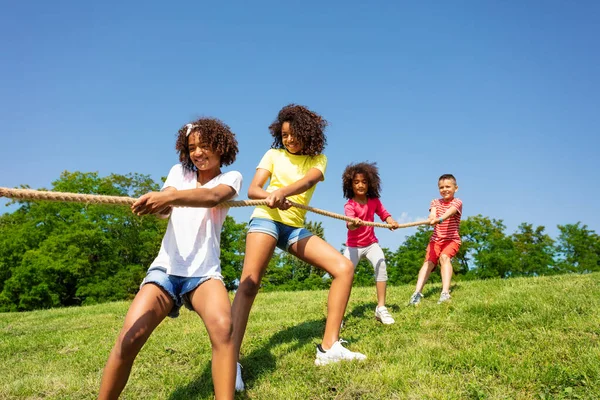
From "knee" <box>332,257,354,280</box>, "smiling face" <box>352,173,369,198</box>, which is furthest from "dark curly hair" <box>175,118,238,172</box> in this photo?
"smiling face" <box>352,173,369,198</box>

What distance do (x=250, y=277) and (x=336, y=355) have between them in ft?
3.69

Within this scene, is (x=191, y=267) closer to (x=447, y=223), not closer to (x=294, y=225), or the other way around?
(x=294, y=225)

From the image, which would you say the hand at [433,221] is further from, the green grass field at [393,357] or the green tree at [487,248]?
the green tree at [487,248]

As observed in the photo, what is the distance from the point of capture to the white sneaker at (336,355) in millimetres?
4352

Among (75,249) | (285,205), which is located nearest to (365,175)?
(285,205)

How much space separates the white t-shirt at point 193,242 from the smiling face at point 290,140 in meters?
1.24

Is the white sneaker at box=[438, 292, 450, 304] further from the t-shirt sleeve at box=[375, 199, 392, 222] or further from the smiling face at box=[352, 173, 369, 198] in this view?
the smiling face at box=[352, 173, 369, 198]

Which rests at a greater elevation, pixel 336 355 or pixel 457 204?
pixel 457 204

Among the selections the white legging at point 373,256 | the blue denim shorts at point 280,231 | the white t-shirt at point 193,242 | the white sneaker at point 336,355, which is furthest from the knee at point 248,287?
the white legging at point 373,256

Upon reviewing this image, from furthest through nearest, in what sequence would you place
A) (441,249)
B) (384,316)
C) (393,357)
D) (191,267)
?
(441,249)
(384,316)
(393,357)
(191,267)

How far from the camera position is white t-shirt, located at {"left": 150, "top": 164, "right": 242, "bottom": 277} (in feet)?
11.2

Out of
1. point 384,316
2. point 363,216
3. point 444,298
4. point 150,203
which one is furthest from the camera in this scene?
point 444,298

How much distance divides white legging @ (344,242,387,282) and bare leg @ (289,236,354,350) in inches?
83.4

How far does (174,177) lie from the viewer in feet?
12.5
